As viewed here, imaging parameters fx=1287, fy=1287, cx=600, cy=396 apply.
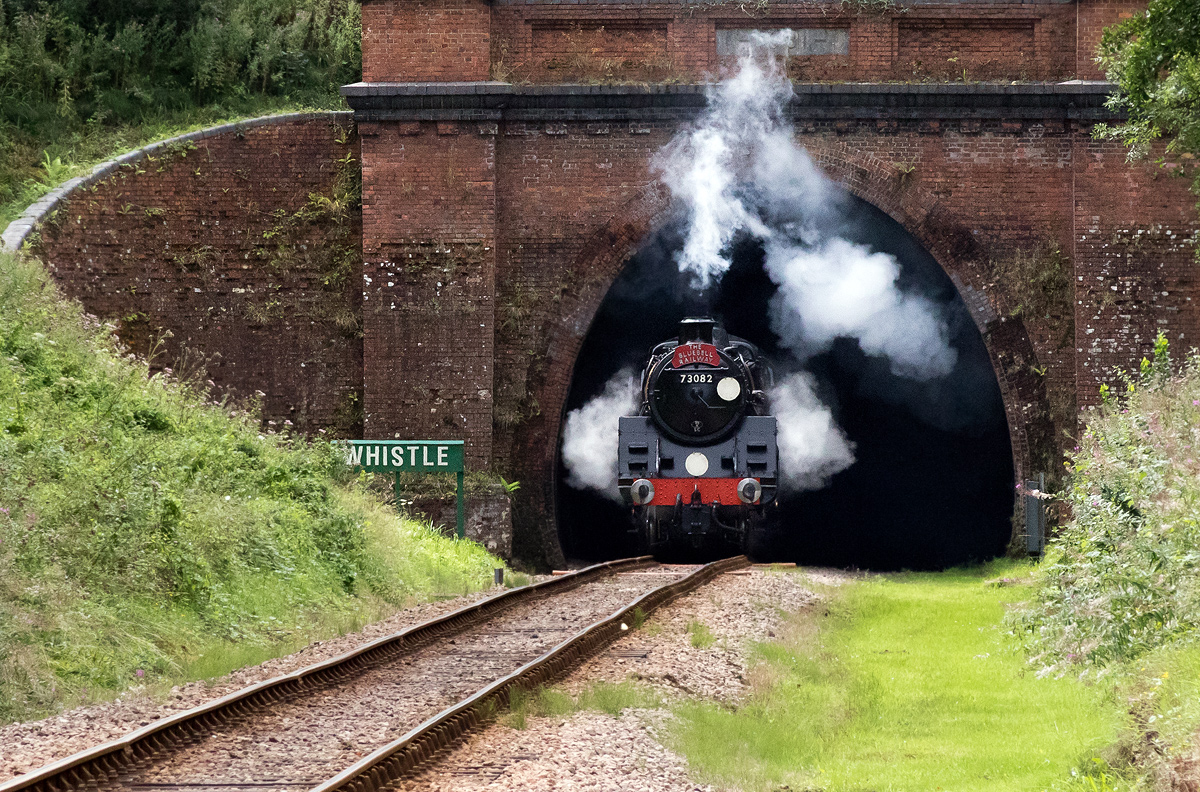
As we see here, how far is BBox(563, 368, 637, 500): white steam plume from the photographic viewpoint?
20.1 meters

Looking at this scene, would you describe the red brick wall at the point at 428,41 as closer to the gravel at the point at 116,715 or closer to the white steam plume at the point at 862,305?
the white steam plume at the point at 862,305

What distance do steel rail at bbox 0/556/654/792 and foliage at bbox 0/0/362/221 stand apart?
469 inches

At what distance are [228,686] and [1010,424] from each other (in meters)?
13.4

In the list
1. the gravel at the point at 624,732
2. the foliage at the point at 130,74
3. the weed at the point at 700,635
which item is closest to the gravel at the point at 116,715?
the gravel at the point at 624,732

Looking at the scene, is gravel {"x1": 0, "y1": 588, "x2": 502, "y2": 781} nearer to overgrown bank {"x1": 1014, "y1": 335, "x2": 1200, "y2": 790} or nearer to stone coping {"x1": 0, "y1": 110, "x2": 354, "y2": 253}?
overgrown bank {"x1": 1014, "y1": 335, "x2": 1200, "y2": 790}

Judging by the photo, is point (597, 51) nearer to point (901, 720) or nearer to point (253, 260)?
point (253, 260)

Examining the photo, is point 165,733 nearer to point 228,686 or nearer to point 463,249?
point 228,686

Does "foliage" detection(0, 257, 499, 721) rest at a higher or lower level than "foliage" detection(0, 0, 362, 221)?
lower

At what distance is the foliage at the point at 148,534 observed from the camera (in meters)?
8.24

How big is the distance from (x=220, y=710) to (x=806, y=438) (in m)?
14.9

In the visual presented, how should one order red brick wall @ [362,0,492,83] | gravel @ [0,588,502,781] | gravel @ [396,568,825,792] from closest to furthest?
gravel @ [396,568,825,792], gravel @ [0,588,502,781], red brick wall @ [362,0,492,83]

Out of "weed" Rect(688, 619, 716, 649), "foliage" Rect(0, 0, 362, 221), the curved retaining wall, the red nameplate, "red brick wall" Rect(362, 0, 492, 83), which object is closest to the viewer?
"weed" Rect(688, 619, 716, 649)

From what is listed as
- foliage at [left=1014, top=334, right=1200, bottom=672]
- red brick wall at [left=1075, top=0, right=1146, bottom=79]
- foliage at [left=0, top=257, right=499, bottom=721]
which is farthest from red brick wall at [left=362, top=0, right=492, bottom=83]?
foliage at [left=1014, top=334, right=1200, bottom=672]

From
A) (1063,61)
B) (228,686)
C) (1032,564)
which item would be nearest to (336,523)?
(228,686)
